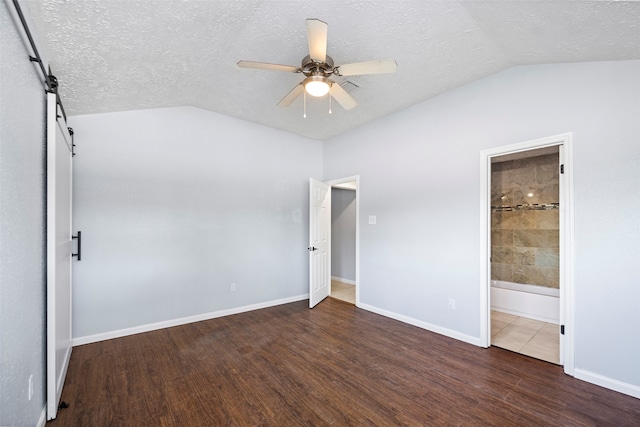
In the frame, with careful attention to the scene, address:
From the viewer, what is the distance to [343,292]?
17.4 feet

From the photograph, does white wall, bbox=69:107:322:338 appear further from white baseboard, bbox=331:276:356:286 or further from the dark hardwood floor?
white baseboard, bbox=331:276:356:286

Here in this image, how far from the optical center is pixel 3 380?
124 centimetres

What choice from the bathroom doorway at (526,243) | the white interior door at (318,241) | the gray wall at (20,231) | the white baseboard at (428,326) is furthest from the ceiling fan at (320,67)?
the white baseboard at (428,326)

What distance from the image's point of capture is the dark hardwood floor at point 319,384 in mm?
1935

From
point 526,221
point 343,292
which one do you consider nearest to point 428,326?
point 343,292

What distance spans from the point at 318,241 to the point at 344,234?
162 centimetres

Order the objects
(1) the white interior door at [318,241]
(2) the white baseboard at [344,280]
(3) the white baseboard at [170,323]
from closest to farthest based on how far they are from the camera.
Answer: (3) the white baseboard at [170,323], (1) the white interior door at [318,241], (2) the white baseboard at [344,280]

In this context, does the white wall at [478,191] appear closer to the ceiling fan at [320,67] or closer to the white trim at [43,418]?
the ceiling fan at [320,67]

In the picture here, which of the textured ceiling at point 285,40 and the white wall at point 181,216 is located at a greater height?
the textured ceiling at point 285,40

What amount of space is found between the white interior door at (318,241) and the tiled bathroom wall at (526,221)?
9.75ft

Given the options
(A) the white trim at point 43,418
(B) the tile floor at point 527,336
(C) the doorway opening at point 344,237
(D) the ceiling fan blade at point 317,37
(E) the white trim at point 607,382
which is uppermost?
(D) the ceiling fan blade at point 317,37

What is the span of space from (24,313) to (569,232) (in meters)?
4.01

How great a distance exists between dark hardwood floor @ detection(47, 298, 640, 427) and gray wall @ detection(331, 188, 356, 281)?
273 cm

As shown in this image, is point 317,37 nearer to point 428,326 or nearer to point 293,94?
point 293,94
